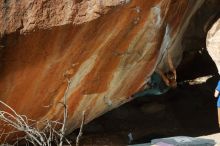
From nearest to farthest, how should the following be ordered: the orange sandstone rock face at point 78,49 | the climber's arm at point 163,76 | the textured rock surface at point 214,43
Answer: the orange sandstone rock face at point 78,49 → the textured rock surface at point 214,43 → the climber's arm at point 163,76

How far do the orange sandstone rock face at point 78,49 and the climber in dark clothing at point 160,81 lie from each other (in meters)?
0.69

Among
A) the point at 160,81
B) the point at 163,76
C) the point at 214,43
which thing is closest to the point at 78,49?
the point at 214,43

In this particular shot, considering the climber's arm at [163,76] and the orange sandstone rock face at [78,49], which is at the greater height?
the orange sandstone rock face at [78,49]

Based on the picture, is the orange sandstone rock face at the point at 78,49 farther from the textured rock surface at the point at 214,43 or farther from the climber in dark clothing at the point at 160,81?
the climber in dark clothing at the point at 160,81

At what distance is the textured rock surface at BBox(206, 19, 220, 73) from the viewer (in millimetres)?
5957

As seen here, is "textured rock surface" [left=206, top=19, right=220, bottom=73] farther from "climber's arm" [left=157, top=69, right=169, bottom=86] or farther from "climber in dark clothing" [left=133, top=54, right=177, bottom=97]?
"climber's arm" [left=157, top=69, right=169, bottom=86]

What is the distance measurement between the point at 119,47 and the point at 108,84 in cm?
52

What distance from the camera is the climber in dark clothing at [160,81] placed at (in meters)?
6.74

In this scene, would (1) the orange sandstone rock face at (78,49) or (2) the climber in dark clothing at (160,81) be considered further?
(2) the climber in dark clothing at (160,81)

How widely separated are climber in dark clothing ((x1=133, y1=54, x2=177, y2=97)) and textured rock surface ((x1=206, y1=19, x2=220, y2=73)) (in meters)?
0.63

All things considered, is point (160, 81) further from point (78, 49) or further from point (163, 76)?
Answer: point (78, 49)

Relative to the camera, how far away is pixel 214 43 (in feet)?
19.7

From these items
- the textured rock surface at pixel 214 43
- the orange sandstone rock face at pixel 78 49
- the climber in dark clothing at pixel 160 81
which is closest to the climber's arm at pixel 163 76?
the climber in dark clothing at pixel 160 81

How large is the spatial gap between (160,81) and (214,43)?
4.54 feet
